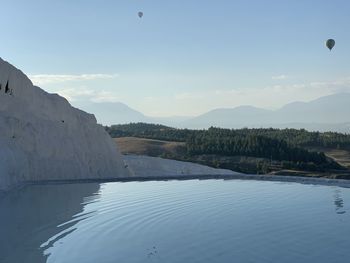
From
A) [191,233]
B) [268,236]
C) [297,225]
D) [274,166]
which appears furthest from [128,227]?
[274,166]

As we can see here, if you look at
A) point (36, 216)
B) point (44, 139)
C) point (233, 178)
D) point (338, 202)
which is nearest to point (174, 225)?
point (36, 216)

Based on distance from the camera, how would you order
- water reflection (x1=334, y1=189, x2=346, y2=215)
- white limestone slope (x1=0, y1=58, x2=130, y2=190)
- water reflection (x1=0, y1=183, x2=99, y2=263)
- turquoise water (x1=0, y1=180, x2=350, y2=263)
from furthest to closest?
1. white limestone slope (x1=0, y1=58, x2=130, y2=190)
2. water reflection (x1=334, y1=189, x2=346, y2=215)
3. water reflection (x1=0, y1=183, x2=99, y2=263)
4. turquoise water (x1=0, y1=180, x2=350, y2=263)

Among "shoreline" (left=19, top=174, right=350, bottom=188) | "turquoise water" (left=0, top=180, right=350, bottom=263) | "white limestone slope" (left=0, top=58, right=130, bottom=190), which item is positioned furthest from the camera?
"shoreline" (left=19, top=174, right=350, bottom=188)

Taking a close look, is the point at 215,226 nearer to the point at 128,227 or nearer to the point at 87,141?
the point at 128,227

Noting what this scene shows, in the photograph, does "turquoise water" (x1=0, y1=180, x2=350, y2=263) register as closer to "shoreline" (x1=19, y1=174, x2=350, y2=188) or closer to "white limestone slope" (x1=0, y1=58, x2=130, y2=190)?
"shoreline" (x1=19, y1=174, x2=350, y2=188)

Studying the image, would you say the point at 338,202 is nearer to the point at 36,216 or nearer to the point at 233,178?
the point at 233,178

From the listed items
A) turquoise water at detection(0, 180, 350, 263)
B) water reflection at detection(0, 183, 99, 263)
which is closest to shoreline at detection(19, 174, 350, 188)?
water reflection at detection(0, 183, 99, 263)

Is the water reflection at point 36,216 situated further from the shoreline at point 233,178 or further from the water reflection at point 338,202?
the water reflection at point 338,202

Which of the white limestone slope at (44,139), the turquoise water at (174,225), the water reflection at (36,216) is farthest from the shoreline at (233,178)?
the turquoise water at (174,225)
